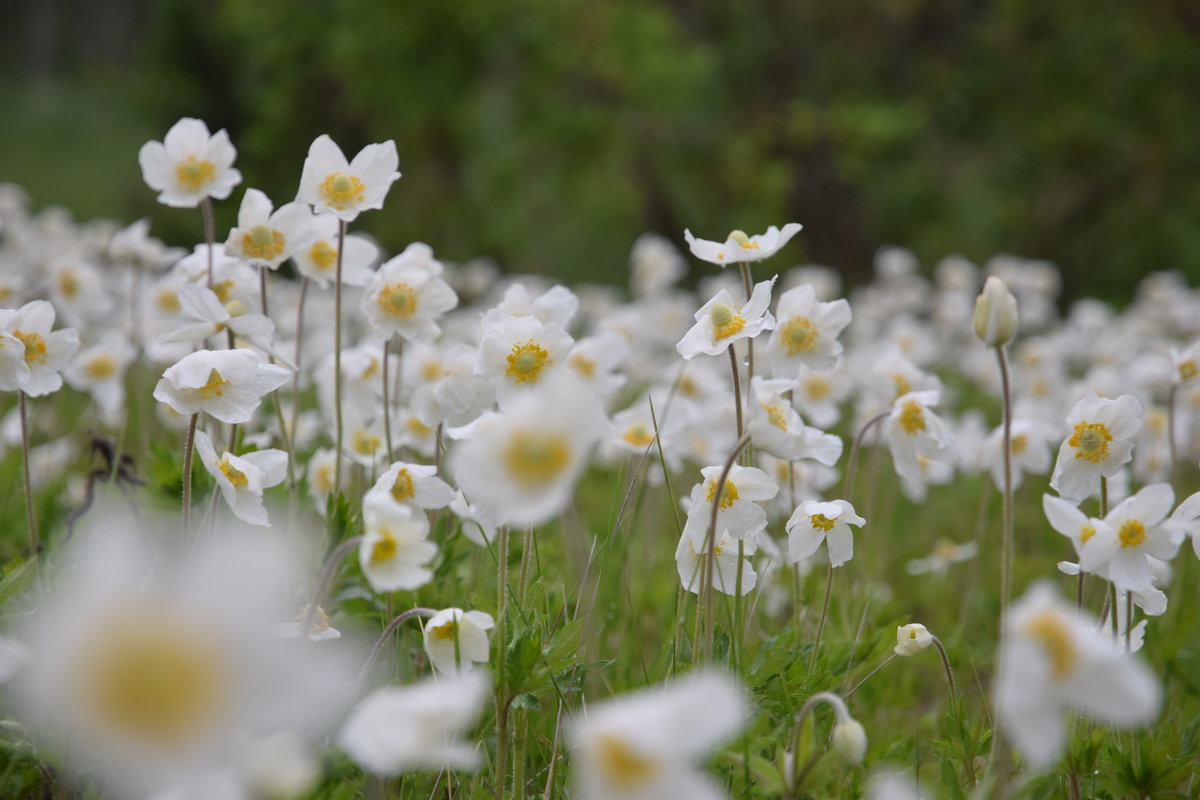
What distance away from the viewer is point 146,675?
0.93m

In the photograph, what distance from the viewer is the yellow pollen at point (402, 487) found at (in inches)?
70.9

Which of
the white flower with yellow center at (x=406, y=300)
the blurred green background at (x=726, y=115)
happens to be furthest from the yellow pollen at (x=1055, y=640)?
the blurred green background at (x=726, y=115)

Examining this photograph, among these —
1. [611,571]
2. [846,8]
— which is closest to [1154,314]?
[611,571]

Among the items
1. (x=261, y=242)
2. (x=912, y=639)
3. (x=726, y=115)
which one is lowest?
(x=912, y=639)

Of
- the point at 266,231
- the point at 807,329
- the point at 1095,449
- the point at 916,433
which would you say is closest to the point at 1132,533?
the point at 1095,449

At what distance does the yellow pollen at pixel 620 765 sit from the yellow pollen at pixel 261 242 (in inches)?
55.7

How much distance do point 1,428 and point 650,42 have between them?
7.39 meters

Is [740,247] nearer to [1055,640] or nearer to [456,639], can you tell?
[456,639]

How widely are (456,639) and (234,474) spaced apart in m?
0.57

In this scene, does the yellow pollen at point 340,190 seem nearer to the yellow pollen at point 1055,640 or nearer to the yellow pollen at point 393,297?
the yellow pollen at point 393,297

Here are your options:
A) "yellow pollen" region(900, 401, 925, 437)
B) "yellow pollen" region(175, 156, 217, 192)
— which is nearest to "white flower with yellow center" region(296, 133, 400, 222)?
"yellow pollen" region(175, 156, 217, 192)

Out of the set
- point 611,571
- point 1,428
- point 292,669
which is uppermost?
point 292,669

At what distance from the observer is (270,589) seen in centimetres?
93

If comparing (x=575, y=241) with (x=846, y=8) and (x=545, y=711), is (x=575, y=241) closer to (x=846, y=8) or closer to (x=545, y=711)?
(x=846, y=8)
